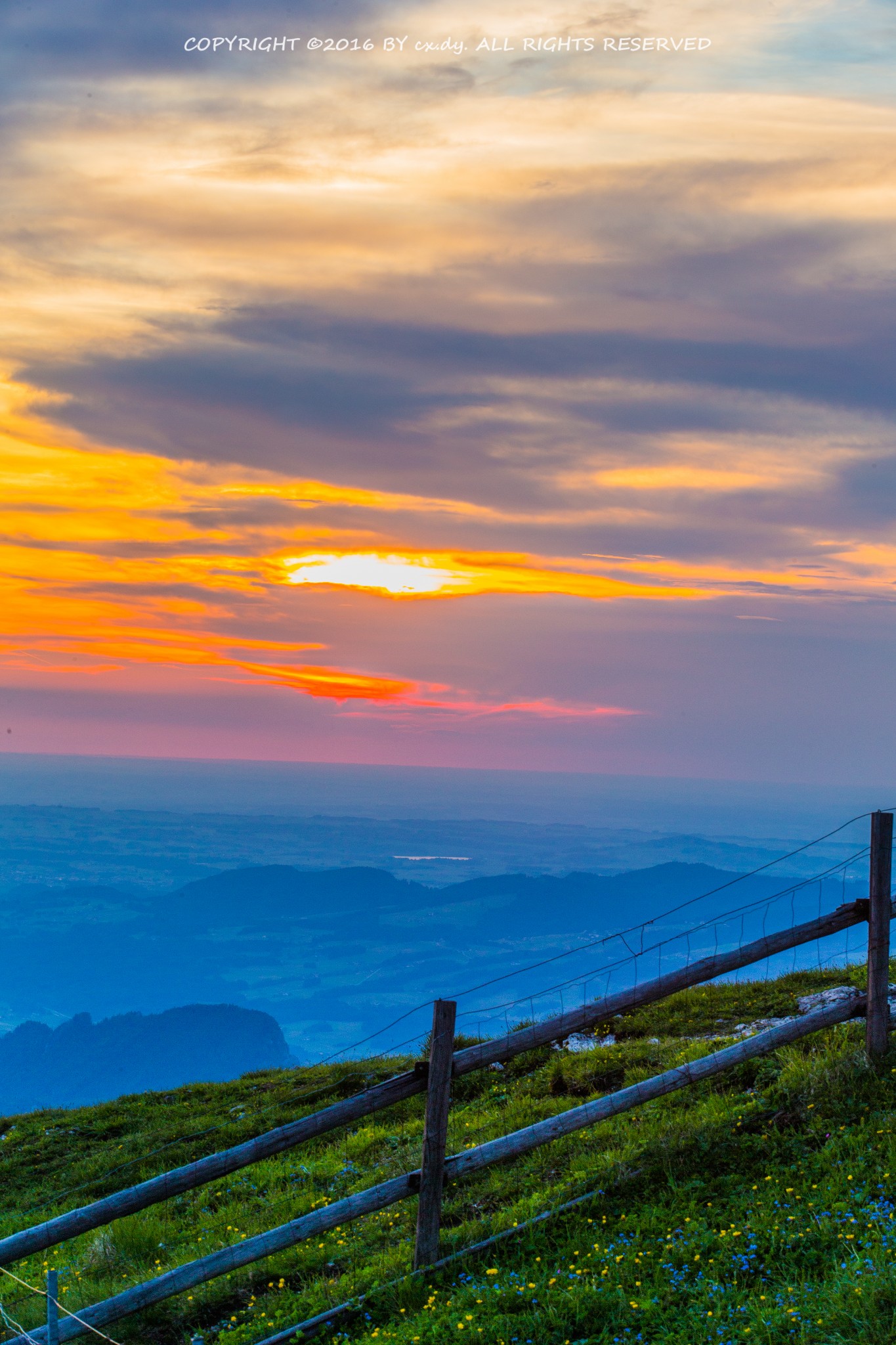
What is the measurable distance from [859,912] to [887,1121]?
6.31 feet

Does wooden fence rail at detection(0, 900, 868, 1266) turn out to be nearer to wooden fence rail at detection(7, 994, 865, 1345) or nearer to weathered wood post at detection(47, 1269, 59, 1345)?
weathered wood post at detection(47, 1269, 59, 1345)

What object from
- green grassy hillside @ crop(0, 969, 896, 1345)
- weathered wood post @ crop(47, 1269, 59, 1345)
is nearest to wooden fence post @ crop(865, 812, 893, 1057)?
green grassy hillside @ crop(0, 969, 896, 1345)

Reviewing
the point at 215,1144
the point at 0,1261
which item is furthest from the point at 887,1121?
the point at 215,1144

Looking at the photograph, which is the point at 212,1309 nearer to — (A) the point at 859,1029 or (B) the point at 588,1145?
(B) the point at 588,1145

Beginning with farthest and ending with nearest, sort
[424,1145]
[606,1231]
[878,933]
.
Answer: [878,933], [424,1145], [606,1231]

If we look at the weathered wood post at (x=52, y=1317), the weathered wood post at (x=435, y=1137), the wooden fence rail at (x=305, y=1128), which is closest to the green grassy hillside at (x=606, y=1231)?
the weathered wood post at (x=435, y=1137)

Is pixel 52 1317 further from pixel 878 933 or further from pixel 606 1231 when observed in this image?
pixel 878 933

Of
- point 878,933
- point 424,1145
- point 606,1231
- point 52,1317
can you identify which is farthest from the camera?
point 878,933

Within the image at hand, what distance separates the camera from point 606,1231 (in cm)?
791

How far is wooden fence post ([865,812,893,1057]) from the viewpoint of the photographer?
9180 millimetres

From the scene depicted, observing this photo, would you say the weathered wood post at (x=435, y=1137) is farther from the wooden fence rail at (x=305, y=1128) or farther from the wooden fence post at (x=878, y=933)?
the wooden fence post at (x=878, y=933)

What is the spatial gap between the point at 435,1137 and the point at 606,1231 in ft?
5.47

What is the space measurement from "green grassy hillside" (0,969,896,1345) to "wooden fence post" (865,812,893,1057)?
379 mm

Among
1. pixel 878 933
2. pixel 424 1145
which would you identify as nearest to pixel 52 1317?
pixel 424 1145
